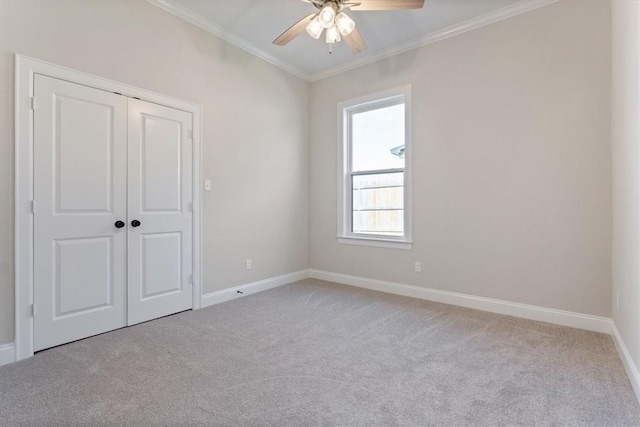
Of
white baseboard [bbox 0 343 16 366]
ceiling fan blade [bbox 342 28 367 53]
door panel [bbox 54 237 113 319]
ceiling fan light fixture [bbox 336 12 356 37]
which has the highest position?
ceiling fan blade [bbox 342 28 367 53]

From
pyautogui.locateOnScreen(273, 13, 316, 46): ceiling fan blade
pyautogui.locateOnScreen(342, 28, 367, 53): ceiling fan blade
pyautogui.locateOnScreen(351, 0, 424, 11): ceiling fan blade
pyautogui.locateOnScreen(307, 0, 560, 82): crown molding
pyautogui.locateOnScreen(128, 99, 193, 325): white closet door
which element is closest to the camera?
pyautogui.locateOnScreen(351, 0, 424, 11): ceiling fan blade

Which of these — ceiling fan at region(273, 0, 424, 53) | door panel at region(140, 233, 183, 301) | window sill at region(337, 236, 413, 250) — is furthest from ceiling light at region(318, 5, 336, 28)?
window sill at region(337, 236, 413, 250)

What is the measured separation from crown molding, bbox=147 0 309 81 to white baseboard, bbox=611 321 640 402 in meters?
4.53

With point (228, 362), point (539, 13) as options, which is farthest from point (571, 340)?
point (539, 13)

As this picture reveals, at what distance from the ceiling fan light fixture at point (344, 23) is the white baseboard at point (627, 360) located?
9.85ft

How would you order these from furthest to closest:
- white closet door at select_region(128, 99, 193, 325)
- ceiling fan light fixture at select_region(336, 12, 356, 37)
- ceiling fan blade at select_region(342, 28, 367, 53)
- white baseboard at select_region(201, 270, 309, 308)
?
white baseboard at select_region(201, 270, 309, 308), white closet door at select_region(128, 99, 193, 325), ceiling fan blade at select_region(342, 28, 367, 53), ceiling fan light fixture at select_region(336, 12, 356, 37)

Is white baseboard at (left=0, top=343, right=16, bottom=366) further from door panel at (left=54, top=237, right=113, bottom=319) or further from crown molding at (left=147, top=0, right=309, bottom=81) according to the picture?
crown molding at (left=147, top=0, right=309, bottom=81)

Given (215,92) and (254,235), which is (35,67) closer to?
(215,92)

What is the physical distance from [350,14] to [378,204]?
7.39 feet

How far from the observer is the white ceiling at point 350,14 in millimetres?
3078

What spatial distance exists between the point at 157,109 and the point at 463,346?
3.49 meters

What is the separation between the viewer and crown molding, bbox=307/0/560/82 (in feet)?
9.93

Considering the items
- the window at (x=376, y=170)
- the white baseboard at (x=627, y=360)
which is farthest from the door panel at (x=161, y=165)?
the white baseboard at (x=627, y=360)

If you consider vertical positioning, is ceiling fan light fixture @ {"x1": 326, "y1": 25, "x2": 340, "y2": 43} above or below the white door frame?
above
